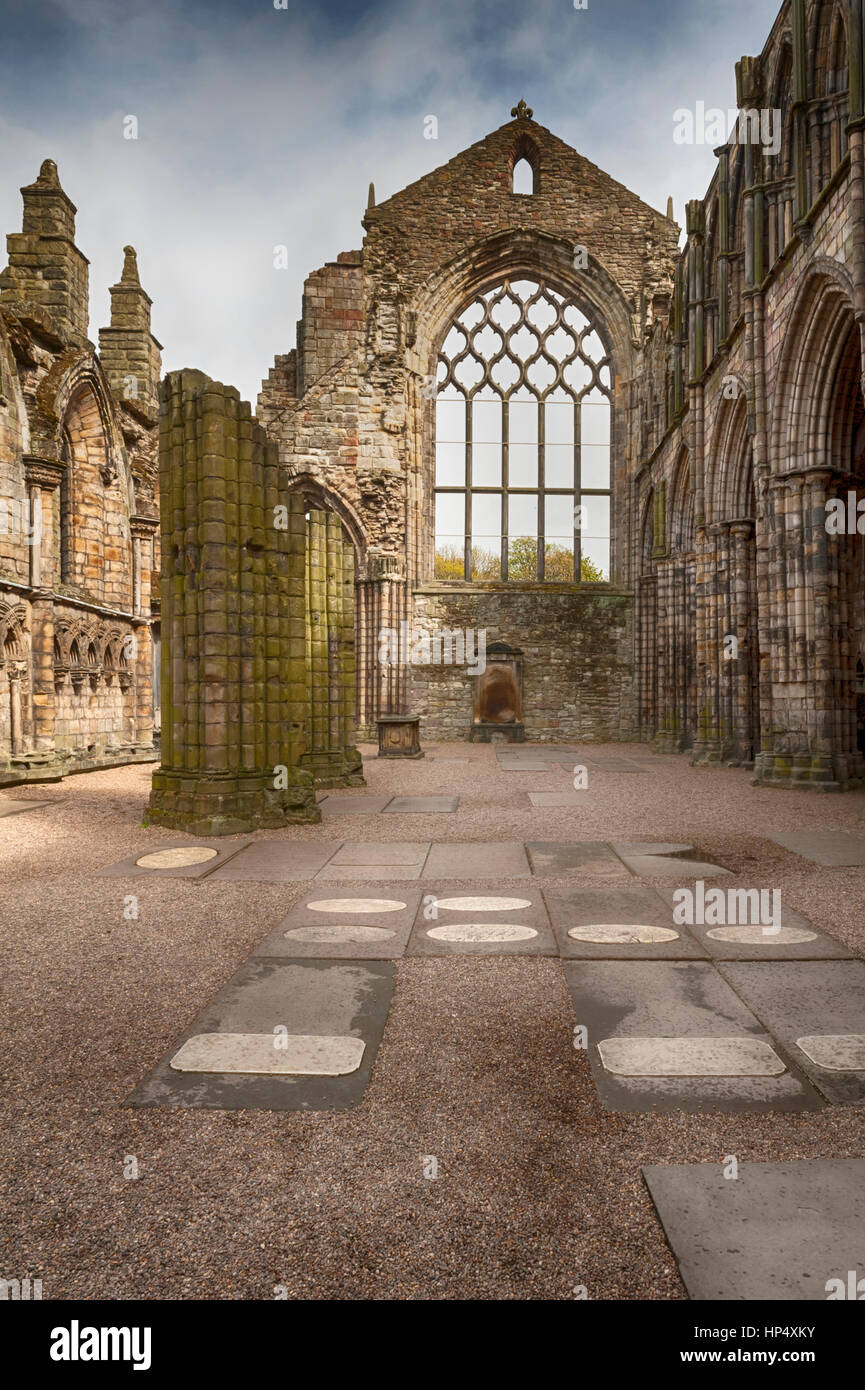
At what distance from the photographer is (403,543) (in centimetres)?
2228

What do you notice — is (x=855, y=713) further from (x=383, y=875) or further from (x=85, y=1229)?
(x=85, y=1229)

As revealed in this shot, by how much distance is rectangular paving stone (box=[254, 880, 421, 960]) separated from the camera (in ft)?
12.9

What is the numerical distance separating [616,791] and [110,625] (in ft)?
33.0

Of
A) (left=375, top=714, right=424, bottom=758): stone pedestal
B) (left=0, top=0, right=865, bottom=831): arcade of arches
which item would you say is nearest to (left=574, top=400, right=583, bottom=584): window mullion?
(left=0, top=0, right=865, bottom=831): arcade of arches

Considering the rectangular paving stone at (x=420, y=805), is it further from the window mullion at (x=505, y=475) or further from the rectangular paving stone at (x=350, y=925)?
the window mullion at (x=505, y=475)

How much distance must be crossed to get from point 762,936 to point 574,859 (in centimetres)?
214

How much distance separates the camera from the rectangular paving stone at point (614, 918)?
12.7 feet

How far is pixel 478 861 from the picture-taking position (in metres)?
6.20

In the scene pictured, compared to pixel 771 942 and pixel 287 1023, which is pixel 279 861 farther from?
pixel 771 942

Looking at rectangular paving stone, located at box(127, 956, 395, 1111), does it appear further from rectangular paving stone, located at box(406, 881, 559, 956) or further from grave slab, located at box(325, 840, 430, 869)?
grave slab, located at box(325, 840, 430, 869)

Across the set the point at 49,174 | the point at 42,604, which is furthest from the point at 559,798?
the point at 49,174

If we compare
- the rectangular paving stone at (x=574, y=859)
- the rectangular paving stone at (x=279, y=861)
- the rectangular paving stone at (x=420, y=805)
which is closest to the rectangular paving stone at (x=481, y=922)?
the rectangular paving stone at (x=574, y=859)

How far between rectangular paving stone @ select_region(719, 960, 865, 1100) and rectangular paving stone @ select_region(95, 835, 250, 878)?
12.1ft

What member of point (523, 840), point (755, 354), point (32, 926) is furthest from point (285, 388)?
point (32, 926)
